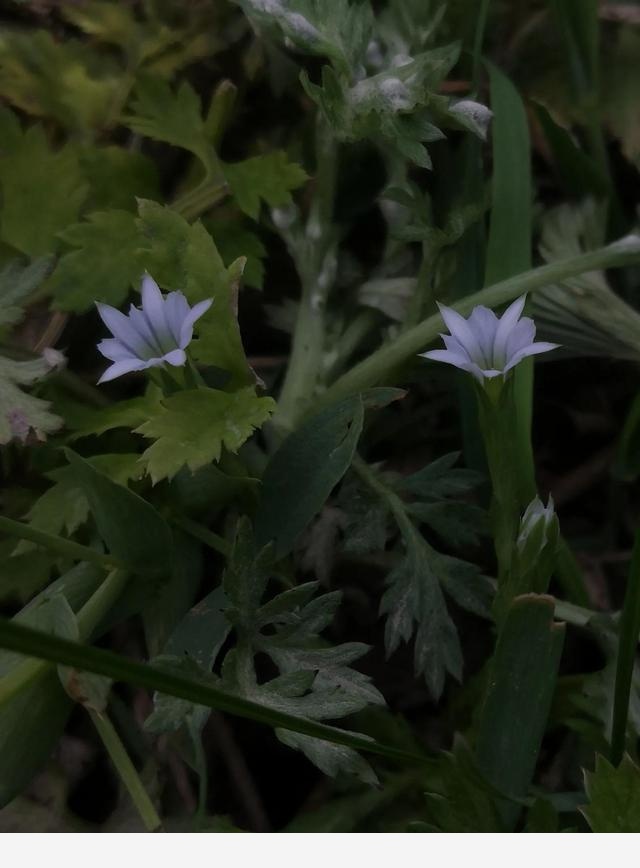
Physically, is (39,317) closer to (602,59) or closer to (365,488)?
(365,488)

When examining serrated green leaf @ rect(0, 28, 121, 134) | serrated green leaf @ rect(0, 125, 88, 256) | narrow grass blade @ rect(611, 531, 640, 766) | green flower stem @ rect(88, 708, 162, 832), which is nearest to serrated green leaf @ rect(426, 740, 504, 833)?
narrow grass blade @ rect(611, 531, 640, 766)

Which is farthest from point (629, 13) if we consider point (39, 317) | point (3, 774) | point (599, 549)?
point (3, 774)

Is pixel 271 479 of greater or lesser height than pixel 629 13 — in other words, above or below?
below

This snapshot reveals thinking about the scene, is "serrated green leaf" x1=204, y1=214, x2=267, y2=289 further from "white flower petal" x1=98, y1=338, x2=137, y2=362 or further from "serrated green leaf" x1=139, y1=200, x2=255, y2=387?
"white flower petal" x1=98, y1=338, x2=137, y2=362

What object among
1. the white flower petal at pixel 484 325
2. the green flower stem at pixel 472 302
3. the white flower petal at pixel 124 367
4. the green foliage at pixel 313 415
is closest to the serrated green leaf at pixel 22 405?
the green foliage at pixel 313 415

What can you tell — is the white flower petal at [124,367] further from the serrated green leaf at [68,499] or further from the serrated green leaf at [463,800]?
the serrated green leaf at [463,800]
